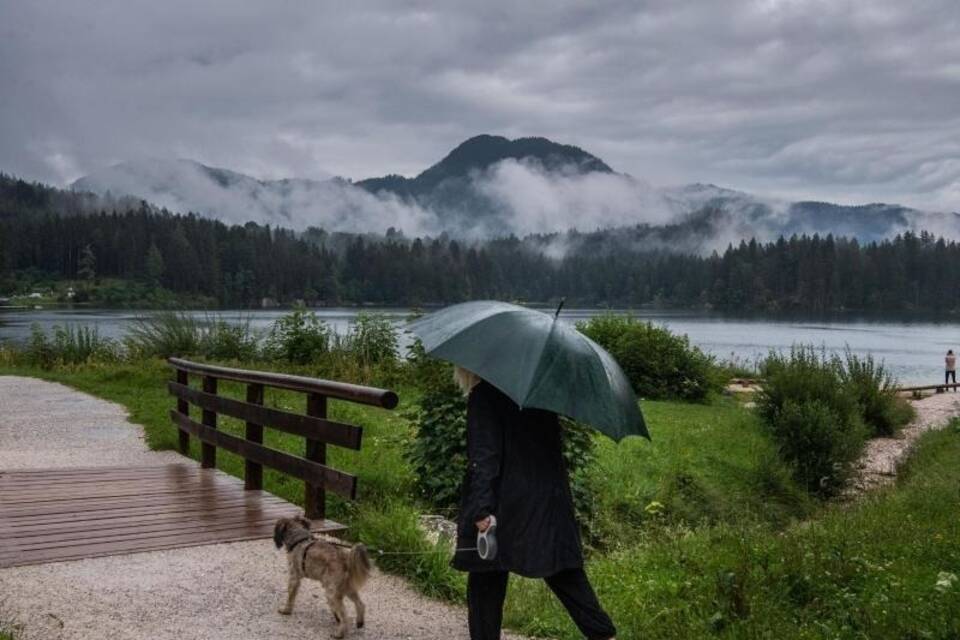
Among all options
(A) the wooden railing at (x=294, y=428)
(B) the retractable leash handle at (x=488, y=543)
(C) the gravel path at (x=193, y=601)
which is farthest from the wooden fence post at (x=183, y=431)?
(B) the retractable leash handle at (x=488, y=543)

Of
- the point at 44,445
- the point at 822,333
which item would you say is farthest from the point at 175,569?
the point at 822,333

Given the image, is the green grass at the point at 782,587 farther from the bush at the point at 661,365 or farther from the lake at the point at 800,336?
the lake at the point at 800,336

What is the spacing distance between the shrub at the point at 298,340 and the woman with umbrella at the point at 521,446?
16.6 meters

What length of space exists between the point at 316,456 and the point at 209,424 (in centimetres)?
292

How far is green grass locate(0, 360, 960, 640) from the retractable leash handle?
161 centimetres

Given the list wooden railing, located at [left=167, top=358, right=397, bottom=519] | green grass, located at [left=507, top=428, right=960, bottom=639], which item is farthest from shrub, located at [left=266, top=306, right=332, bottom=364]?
green grass, located at [left=507, top=428, right=960, bottom=639]

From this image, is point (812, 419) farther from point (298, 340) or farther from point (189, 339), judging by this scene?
point (189, 339)

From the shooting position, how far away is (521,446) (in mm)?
4043

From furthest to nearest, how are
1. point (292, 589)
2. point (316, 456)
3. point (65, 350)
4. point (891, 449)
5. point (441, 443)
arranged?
1. point (65, 350)
2. point (891, 449)
3. point (441, 443)
4. point (316, 456)
5. point (292, 589)

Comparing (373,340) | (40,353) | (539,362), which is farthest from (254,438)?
(40,353)

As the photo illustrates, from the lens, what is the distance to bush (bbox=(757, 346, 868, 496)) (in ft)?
51.1

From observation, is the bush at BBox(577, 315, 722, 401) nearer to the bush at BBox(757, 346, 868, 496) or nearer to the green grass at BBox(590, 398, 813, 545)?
the bush at BBox(757, 346, 868, 496)

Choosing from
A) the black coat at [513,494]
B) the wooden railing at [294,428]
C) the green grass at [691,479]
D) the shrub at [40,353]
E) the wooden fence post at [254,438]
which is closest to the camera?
the black coat at [513,494]

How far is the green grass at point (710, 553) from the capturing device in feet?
17.3
